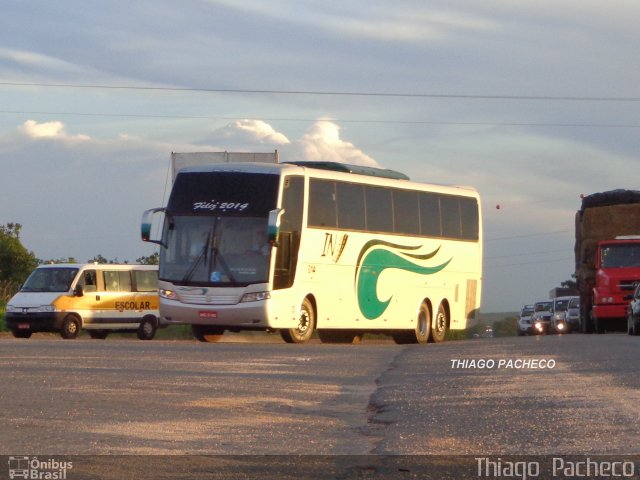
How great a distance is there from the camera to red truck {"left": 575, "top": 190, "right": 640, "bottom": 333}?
35.5 metres

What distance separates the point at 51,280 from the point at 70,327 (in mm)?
1404

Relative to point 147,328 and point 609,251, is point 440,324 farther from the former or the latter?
point 147,328

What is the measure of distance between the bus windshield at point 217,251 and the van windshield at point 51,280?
733 cm

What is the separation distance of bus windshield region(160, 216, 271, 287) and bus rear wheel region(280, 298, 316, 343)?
1.60m

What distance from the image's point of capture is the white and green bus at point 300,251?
85.6 feet

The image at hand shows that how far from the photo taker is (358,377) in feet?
52.9

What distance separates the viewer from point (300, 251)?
26641 millimetres

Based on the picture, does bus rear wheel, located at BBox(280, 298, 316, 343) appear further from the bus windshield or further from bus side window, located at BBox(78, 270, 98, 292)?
bus side window, located at BBox(78, 270, 98, 292)

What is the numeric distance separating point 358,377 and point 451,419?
5.53 meters

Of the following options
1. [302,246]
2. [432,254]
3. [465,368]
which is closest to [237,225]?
[302,246]

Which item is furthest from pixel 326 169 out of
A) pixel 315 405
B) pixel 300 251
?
pixel 315 405

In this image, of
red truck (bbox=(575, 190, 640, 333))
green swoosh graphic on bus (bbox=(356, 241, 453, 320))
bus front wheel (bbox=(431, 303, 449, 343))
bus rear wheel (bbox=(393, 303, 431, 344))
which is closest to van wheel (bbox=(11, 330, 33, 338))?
green swoosh graphic on bus (bbox=(356, 241, 453, 320))

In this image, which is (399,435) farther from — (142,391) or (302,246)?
(302,246)

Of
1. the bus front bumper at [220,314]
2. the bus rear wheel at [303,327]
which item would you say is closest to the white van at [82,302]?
the bus front bumper at [220,314]
